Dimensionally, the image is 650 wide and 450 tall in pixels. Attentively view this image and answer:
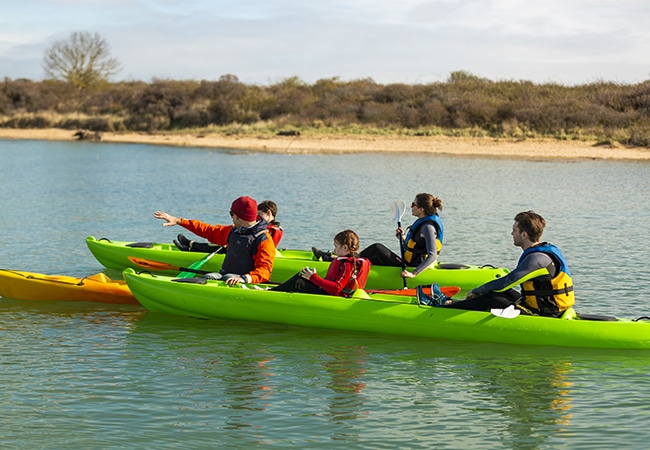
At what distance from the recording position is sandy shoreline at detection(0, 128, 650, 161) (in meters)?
28.9

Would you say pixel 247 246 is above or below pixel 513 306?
above

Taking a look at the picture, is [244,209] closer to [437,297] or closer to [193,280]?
[193,280]

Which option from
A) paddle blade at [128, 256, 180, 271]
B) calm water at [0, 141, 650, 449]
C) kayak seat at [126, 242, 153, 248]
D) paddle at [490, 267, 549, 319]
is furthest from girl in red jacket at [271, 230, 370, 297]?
kayak seat at [126, 242, 153, 248]

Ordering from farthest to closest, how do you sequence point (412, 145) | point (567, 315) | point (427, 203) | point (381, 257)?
point (412, 145) < point (381, 257) < point (427, 203) < point (567, 315)

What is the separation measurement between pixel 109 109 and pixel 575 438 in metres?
42.4

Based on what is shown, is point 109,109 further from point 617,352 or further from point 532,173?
point 617,352

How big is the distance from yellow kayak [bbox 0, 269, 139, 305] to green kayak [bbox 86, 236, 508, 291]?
53.3 inches

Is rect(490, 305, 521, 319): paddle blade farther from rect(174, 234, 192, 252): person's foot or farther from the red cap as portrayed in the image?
rect(174, 234, 192, 252): person's foot

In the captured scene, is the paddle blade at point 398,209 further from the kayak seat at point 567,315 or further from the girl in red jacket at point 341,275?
the kayak seat at point 567,315

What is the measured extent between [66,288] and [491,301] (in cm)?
484

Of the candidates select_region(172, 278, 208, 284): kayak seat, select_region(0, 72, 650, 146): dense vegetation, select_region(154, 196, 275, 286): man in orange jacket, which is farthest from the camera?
select_region(0, 72, 650, 146): dense vegetation

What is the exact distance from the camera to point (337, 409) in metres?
6.82

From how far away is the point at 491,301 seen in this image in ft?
27.3

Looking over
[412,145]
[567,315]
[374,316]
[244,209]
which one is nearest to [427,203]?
[374,316]
